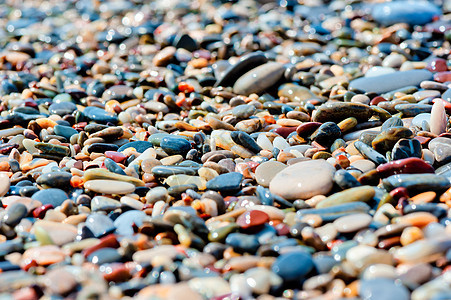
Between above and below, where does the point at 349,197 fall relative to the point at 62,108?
below

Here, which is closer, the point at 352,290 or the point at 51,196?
the point at 352,290

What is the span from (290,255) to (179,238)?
612 millimetres

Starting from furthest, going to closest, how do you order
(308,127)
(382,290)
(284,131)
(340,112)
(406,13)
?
1. (406,13)
2. (284,131)
3. (340,112)
4. (308,127)
5. (382,290)

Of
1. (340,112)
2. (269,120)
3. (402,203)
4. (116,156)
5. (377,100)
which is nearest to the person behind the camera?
(402,203)

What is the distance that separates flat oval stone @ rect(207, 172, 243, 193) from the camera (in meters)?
3.10

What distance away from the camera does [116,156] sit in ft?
11.6

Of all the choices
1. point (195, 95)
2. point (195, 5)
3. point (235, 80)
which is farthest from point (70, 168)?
point (195, 5)

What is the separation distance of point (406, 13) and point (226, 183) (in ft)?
15.1

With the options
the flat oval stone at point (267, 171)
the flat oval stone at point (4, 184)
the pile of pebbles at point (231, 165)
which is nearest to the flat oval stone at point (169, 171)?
the pile of pebbles at point (231, 165)

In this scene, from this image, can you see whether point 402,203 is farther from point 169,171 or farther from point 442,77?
point 442,77

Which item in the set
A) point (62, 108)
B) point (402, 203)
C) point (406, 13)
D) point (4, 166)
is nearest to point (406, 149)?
point (402, 203)

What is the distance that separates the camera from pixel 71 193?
3172mm

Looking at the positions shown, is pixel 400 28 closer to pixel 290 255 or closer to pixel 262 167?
pixel 262 167

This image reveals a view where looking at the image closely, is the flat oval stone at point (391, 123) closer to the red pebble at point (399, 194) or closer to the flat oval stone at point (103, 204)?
the red pebble at point (399, 194)
